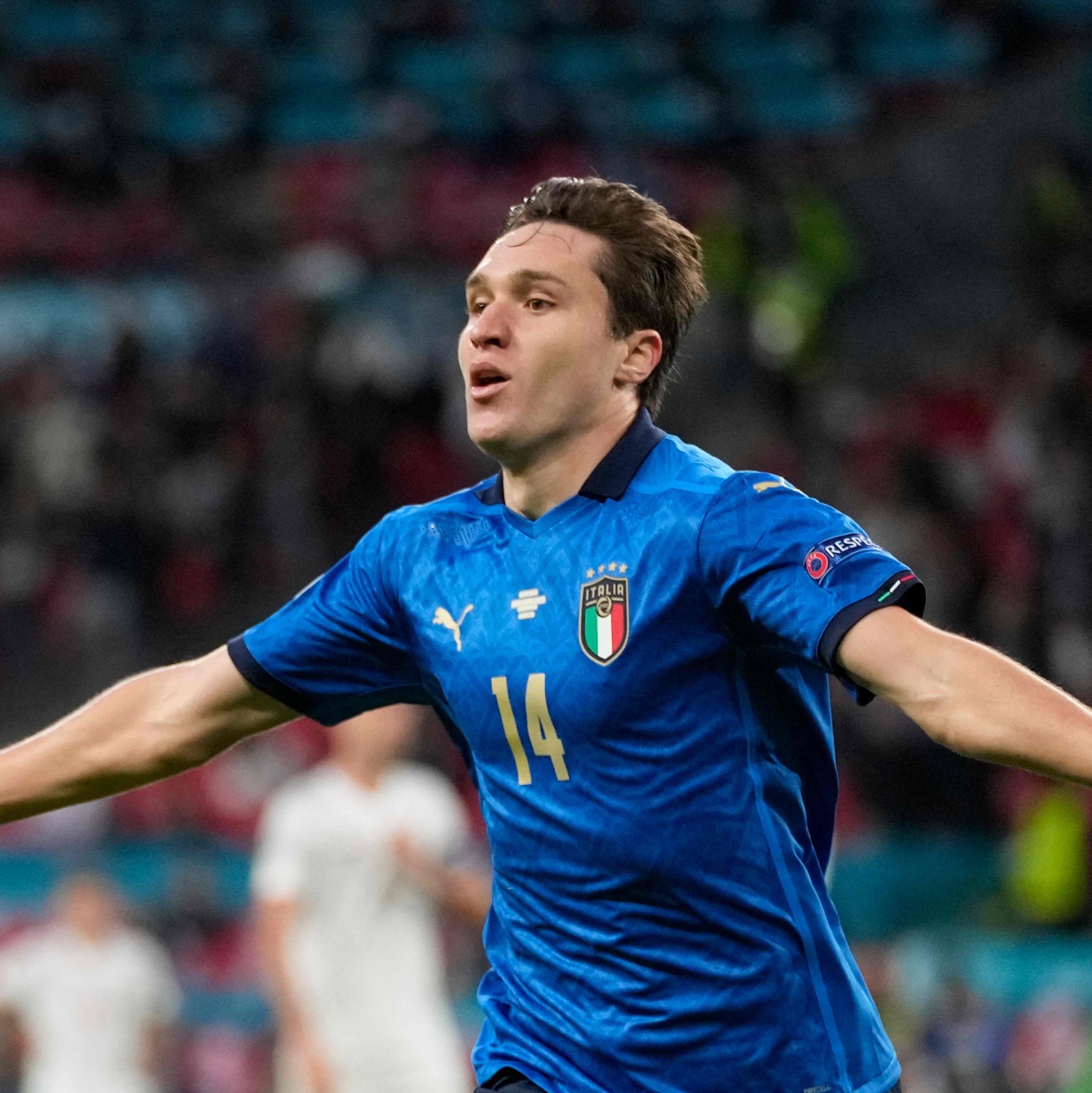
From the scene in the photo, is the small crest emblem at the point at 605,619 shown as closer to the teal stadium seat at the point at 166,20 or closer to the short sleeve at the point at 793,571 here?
the short sleeve at the point at 793,571

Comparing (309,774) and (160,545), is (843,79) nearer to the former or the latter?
(160,545)

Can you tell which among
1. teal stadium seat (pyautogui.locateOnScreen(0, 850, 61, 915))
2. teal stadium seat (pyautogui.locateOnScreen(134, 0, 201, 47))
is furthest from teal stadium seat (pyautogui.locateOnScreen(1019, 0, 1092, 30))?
teal stadium seat (pyautogui.locateOnScreen(0, 850, 61, 915))

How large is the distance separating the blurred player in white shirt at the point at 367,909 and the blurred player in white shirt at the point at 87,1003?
6.04ft

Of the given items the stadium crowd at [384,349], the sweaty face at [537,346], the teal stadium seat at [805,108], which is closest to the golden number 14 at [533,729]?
the sweaty face at [537,346]

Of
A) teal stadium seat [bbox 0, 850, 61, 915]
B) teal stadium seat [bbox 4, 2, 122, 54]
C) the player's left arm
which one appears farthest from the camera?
teal stadium seat [bbox 4, 2, 122, 54]

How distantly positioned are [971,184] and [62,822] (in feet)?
28.1

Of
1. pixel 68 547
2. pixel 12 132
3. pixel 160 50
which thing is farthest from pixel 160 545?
pixel 160 50

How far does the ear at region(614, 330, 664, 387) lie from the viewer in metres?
3.32

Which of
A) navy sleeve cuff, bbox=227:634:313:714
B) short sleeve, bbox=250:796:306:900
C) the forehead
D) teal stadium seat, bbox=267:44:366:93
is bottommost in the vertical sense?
short sleeve, bbox=250:796:306:900

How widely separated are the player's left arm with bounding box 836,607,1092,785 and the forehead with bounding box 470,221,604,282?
36.1 inches

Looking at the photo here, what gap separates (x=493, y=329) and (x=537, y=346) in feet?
0.26

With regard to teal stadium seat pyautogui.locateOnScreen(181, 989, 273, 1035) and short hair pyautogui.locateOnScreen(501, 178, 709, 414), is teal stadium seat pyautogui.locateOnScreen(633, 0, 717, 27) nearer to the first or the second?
teal stadium seat pyautogui.locateOnScreen(181, 989, 273, 1035)

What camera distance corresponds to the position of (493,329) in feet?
10.4

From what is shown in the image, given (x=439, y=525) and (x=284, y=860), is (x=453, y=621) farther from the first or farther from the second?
(x=284, y=860)
